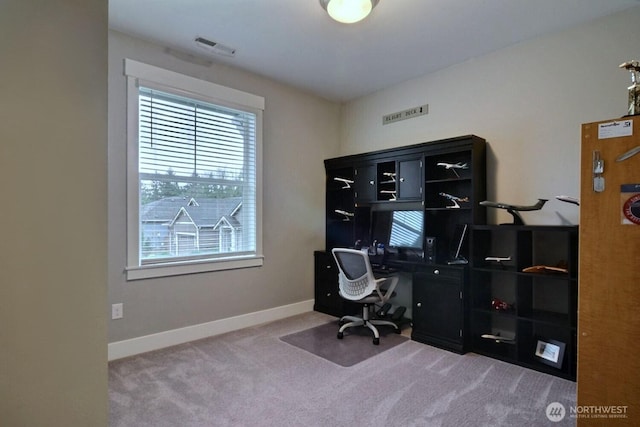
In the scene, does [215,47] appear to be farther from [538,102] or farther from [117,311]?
[538,102]

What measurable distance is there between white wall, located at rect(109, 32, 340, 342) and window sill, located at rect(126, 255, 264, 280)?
6cm

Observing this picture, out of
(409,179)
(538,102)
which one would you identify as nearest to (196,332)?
(409,179)

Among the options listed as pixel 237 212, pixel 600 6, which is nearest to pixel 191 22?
pixel 237 212

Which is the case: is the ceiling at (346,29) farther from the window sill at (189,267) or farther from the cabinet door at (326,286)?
the cabinet door at (326,286)

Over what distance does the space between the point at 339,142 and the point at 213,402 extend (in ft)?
11.6

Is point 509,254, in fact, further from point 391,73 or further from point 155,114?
point 155,114

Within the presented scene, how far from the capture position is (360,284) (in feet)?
10.6

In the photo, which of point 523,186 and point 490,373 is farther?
point 523,186

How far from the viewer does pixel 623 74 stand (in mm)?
2580

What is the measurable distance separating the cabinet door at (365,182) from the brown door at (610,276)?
220 cm

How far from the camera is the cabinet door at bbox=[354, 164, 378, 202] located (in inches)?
154

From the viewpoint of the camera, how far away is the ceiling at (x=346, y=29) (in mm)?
2529

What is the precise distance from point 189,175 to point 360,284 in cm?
198

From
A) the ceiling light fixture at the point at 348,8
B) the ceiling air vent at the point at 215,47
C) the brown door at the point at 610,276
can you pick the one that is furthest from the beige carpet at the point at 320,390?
the ceiling air vent at the point at 215,47
